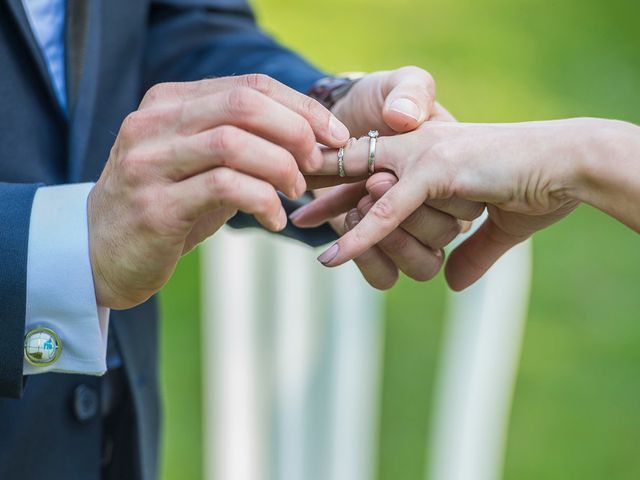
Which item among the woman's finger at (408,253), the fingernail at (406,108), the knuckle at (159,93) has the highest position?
the fingernail at (406,108)

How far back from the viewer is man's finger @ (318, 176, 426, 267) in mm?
1306

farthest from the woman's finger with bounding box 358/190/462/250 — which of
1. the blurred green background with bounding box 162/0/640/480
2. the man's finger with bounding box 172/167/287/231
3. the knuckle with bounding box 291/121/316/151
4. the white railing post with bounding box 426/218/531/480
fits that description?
the blurred green background with bounding box 162/0/640/480

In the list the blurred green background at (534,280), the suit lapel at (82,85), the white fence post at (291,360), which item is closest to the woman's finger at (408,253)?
the suit lapel at (82,85)

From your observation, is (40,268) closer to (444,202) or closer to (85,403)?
(85,403)

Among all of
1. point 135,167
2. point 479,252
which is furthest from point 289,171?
point 479,252

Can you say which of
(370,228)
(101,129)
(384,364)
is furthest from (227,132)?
(384,364)

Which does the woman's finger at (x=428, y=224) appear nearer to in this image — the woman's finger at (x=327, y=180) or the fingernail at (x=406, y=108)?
the woman's finger at (x=327, y=180)

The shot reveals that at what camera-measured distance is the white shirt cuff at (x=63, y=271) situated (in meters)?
1.20

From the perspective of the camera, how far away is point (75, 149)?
1.51 metres

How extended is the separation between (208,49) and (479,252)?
0.80 metres

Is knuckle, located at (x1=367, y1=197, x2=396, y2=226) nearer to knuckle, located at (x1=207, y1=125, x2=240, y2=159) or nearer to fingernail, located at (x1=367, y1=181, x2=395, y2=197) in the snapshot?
fingernail, located at (x1=367, y1=181, x2=395, y2=197)

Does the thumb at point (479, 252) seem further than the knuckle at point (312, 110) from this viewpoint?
Yes

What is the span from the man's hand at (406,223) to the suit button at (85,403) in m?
0.48

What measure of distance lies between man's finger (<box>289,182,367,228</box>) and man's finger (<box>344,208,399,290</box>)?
2.8 inches
